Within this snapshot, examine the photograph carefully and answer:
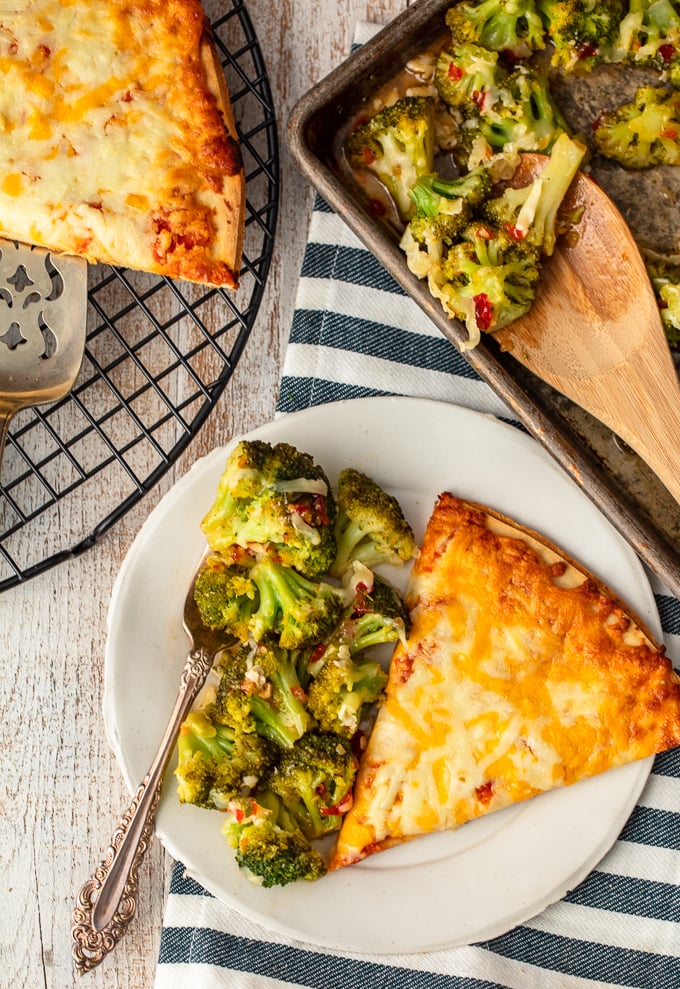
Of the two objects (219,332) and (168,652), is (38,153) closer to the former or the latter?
(219,332)

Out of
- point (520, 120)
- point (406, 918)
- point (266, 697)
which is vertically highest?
point (520, 120)

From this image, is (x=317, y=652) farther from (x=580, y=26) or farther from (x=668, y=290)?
(x=580, y=26)

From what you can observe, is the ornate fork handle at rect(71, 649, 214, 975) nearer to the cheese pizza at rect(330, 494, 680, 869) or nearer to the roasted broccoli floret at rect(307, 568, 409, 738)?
the roasted broccoli floret at rect(307, 568, 409, 738)

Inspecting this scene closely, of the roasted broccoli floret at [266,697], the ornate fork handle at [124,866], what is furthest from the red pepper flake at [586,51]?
the ornate fork handle at [124,866]

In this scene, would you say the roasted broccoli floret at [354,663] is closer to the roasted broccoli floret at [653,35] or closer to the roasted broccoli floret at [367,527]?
the roasted broccoli floret at [367,527]

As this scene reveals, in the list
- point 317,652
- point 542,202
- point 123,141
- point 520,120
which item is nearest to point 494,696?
point 317,652

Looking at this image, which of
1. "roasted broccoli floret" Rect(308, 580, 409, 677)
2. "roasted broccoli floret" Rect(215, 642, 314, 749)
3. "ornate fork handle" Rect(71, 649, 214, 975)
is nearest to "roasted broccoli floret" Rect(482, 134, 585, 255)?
"roasted broccoli floret" Rect(308, 580, 409, 677)

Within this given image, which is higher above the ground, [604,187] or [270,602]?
[604,187]
